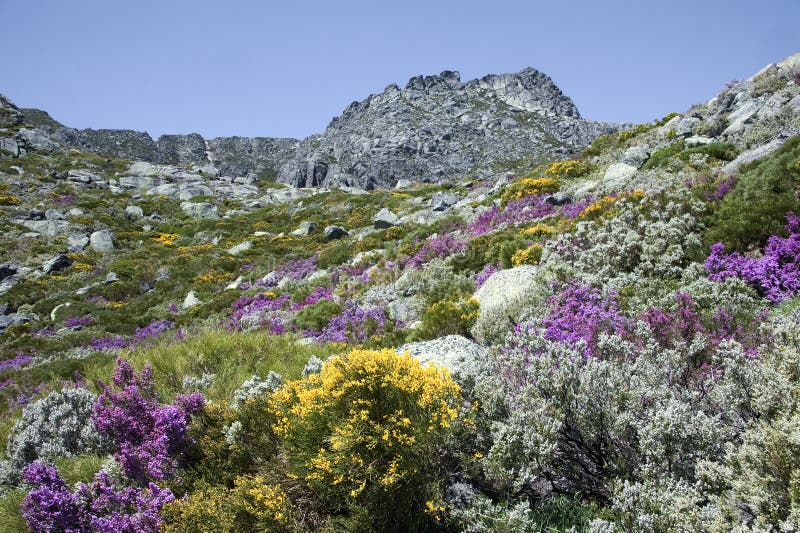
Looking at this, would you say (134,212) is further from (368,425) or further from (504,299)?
(368,425)

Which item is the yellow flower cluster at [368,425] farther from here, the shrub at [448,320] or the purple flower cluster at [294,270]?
the purple flower cluster at [294,270]

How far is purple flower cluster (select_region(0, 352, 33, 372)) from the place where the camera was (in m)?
16.3

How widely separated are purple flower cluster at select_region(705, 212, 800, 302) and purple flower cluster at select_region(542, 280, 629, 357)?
7.00 ft

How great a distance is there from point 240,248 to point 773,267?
32970 millimetres

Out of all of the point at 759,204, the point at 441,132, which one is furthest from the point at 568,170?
the point at 441,132

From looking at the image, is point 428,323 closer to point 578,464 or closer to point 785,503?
point 578,464

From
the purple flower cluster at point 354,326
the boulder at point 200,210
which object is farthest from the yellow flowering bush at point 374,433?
the boulder at point 200,210

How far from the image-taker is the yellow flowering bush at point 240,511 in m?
4.10

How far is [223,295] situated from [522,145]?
143 meters

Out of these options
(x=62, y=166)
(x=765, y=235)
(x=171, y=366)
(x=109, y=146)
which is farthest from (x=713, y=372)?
(x=109, y=146)

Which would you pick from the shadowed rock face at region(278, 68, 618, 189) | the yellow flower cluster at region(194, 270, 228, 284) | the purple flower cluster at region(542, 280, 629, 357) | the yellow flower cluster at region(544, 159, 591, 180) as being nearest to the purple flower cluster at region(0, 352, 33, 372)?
the yellow flower cluster at region(194, 270, 228, 284)

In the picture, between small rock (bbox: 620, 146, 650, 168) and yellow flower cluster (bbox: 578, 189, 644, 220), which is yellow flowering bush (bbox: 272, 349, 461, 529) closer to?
yellow flower cluster (bbox: 578, 189, 644, 220)

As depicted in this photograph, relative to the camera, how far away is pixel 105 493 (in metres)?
4.91

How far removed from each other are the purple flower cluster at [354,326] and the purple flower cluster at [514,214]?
22.7 ft
